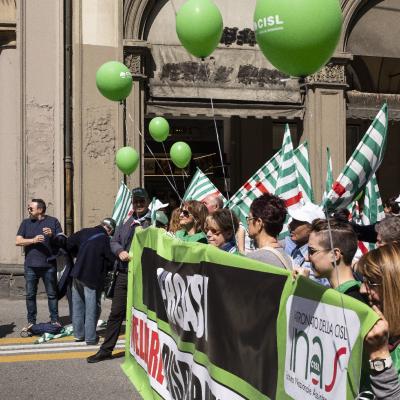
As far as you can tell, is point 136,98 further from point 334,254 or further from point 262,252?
point 334,254

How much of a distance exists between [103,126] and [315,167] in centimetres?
405

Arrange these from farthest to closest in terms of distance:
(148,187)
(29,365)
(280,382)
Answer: (148,187)
(29,365)
(280,382)

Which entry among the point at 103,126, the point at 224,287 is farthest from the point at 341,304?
the point at 103,126

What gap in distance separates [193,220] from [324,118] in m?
7.47

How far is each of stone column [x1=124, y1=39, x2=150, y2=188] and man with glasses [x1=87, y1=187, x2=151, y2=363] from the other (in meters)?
4.75

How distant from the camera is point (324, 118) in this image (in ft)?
45.8

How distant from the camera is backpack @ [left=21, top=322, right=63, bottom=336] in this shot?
363 inches

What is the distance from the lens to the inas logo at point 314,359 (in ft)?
9.64

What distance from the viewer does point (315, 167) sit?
13.9m

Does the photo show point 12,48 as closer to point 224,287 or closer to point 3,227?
point 3,227

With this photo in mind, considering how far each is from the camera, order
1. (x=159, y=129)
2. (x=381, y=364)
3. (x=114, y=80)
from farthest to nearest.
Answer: (x=159, y=129) < (x=114, y=80) < (x=381, y=364)

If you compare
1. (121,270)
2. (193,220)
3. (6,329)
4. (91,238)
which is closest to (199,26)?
(193,220)

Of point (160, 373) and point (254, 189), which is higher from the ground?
point (254, 189)

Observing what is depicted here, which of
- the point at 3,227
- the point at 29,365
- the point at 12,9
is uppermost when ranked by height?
the point at 12,9
